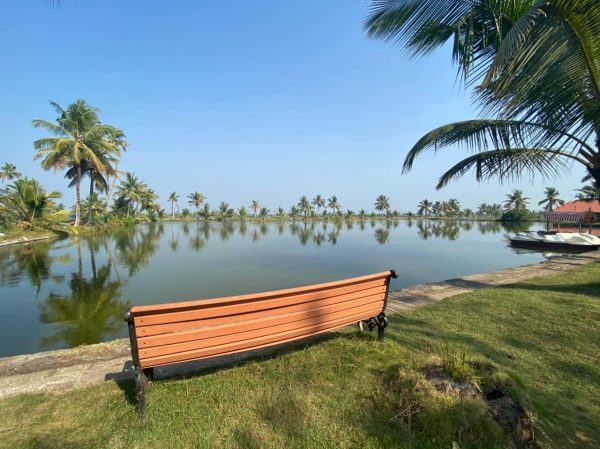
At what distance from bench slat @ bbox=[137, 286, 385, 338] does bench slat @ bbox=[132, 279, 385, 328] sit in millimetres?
27

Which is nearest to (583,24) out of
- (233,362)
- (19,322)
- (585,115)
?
(585,115)

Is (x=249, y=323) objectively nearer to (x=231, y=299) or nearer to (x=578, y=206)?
(x=231, y=299)

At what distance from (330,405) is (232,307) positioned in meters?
1.00

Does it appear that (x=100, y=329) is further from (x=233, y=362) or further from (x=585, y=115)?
(x=585, y=115)

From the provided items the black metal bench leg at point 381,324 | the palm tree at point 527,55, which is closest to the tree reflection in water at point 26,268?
the black metal bench leg at point 381,324

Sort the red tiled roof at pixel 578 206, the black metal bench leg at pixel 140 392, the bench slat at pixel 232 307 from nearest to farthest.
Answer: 1. the bench slat at pixel 232 307
2. the black metal bench leg at pixel 140 392
3. the red tiled roof at pixel 578 206

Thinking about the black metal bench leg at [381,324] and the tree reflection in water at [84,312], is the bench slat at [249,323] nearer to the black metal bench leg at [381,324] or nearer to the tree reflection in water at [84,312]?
the black metal bench leg at [381,324]

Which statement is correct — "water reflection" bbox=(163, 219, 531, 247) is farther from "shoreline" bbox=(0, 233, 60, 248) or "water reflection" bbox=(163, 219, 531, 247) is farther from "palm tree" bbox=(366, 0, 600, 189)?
"palm tree" bbox=(366, 0, 600, 189)

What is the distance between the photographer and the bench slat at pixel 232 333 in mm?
1941

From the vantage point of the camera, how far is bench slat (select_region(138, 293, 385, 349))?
193 cm

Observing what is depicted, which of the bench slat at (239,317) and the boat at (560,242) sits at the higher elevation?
the bench slat at (239,317)

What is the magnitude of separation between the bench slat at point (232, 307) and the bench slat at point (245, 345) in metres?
0.28

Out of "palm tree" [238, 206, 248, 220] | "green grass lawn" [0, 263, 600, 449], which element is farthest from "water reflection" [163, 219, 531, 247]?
"palm tree" [238, 206, 248, 220]

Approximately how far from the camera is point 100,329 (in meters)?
4.92
